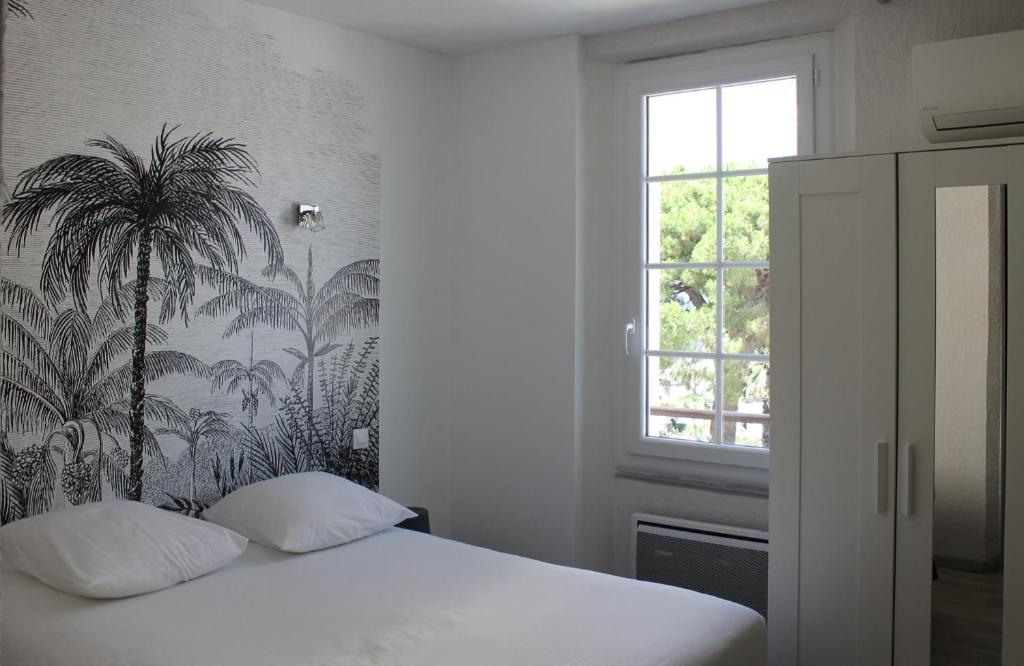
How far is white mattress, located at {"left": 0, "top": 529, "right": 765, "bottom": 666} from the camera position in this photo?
215 centimetres

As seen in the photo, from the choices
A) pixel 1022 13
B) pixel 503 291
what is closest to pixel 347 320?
pixel 503 291

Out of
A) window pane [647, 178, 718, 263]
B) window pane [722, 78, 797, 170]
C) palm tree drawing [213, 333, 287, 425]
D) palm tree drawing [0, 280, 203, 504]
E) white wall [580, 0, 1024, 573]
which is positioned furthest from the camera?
window pane [647, 178, 718, 263]

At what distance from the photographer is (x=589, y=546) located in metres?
3.97

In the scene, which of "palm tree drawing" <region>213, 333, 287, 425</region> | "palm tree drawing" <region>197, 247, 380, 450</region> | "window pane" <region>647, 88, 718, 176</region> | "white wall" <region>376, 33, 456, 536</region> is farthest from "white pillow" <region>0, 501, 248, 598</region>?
"window pane" <region>647, 88, 718, 176</region>

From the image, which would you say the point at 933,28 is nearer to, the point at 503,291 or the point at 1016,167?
the point at 1016,167

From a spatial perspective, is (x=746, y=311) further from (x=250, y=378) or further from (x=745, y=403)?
(x=250, y=378)

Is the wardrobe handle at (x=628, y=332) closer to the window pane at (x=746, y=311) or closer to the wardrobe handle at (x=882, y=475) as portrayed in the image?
the window pane at (x=746, y=311)

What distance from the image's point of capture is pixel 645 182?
3.87m

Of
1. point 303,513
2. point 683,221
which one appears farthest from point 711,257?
point 303,513

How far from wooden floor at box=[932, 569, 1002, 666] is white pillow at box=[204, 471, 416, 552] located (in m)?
1.87

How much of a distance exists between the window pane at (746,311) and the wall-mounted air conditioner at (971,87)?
0.92 metres

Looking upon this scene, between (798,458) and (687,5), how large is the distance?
74.1 inches

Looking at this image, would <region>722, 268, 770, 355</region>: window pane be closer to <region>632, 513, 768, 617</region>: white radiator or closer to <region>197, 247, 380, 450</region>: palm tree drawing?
<region>632, 513, 768, 617</region>: white radiator

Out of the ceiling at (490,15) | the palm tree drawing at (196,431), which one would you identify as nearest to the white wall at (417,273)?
the ceiling at (490,15)
